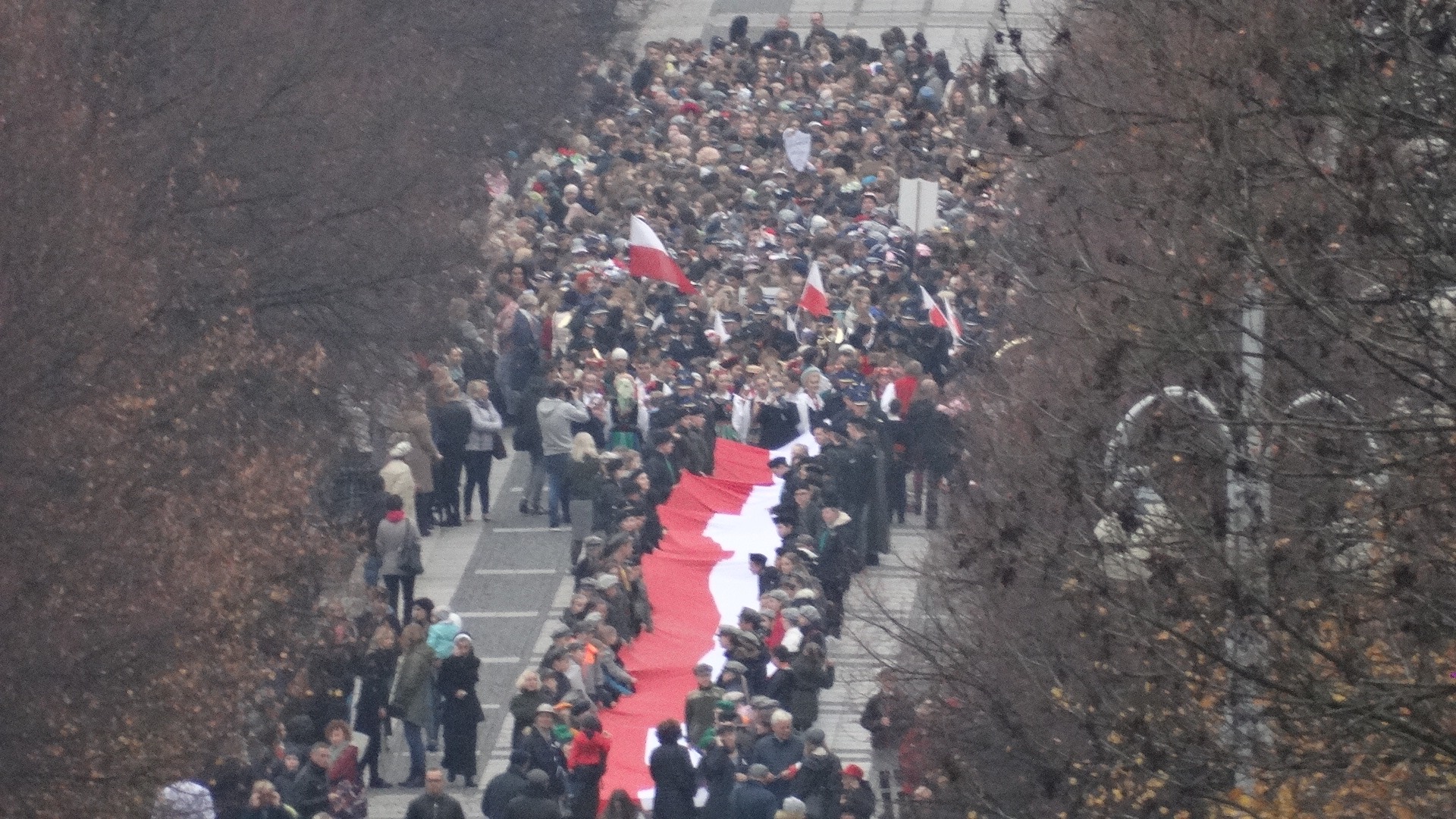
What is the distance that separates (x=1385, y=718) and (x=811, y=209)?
30.1m

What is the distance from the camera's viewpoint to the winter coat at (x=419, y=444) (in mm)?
25234

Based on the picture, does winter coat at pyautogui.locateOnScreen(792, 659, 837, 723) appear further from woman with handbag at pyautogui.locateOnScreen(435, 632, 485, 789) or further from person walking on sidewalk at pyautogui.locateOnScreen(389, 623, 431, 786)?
person walking on sidewalk at pyautogui.locateOnScreen(389, 623, 431, 786)

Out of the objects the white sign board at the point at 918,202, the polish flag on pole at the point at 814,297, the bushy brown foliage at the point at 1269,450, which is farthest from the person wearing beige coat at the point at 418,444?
the bushy brown foliage at the point at 1269,450

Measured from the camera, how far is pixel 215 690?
17.4 metres

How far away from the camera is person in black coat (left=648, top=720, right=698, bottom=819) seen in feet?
62.8

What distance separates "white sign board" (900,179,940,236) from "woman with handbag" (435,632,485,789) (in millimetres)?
14022

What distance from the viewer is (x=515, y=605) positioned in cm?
2562

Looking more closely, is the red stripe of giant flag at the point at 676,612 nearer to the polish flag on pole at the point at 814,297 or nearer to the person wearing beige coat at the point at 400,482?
the person wearing beige coat at the point at 400,482

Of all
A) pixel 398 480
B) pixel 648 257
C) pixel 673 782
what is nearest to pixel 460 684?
pixel 673 782

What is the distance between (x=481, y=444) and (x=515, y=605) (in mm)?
1848

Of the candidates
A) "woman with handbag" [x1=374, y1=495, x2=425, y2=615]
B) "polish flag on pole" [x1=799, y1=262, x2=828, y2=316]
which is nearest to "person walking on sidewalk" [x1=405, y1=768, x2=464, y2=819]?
"woman with handbag" [x1=374, y1=495, x2=425, y2=615]

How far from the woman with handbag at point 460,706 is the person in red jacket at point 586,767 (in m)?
1.68

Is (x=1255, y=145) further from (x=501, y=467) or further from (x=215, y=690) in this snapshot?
(x=501, y=467)

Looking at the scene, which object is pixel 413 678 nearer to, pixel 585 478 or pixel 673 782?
pixel 673 782
